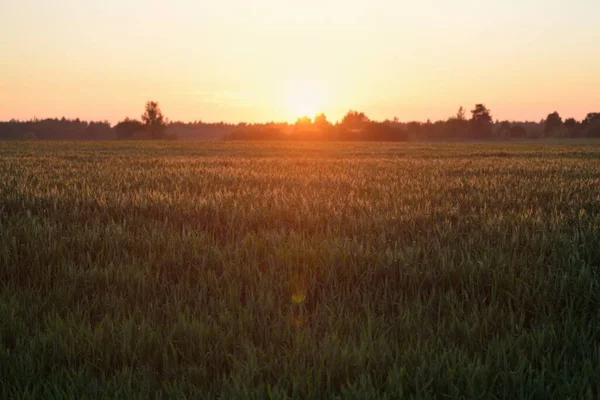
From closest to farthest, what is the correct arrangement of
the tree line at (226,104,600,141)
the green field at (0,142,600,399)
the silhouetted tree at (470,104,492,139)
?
the green field at (0,142,600,399)
the tree line at (226,104,600,141)
the silhouetted tree at (470,104,492,139)

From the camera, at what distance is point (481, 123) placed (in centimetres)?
11806

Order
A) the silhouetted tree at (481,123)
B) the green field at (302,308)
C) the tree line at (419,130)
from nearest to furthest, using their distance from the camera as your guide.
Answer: the green field at (302,308) → the tree line at (419,130) → the silhouetted tree at (481,123)

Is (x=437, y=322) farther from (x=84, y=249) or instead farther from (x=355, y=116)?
(x=355, y=116)

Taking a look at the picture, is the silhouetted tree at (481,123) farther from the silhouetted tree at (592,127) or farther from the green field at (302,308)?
the green field at (302,308)

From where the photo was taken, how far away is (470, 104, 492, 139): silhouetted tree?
11781 cm

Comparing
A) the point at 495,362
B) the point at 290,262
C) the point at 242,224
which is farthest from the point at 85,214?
the point at 495,362

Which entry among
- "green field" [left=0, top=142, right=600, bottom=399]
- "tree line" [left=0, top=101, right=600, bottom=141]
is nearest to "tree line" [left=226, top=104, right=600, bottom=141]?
"tree line" [left=0, top=101, right=600, bottom=141]

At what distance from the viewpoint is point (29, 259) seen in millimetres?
4043

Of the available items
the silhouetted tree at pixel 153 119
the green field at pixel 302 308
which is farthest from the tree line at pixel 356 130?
the green field at pixel 302 308

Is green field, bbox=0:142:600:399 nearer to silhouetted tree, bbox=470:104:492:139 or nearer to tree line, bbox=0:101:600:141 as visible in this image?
tree line, bbox=0:101:600:141

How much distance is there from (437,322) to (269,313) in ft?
3.36

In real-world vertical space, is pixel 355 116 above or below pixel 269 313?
above

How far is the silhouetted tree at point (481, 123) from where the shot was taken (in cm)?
11781

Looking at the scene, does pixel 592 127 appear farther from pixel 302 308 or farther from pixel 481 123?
pixel 302 308
